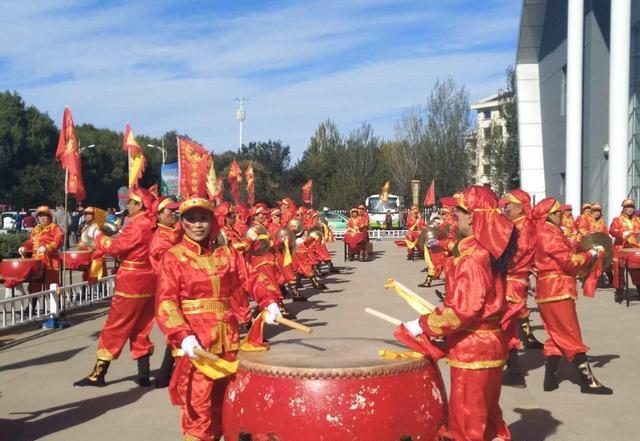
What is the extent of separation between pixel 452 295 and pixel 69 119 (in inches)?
302

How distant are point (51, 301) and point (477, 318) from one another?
27.6 feet

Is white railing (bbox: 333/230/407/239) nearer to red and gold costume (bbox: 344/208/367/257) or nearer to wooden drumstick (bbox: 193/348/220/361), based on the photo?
red and gold costume (bbox: 344/208/367/257)

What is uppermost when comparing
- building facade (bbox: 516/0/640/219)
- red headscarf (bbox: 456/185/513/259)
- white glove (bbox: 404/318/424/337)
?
building facade (bbox: 516/0/640/219)

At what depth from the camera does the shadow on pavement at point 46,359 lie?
844 centimetres

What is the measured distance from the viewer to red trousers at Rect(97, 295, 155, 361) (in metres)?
7.31

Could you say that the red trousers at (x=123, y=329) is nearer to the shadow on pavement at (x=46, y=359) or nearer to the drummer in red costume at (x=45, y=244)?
the shadow on pavement at (x=46, y=359)

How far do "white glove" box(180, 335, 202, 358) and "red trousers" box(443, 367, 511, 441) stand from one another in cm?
142

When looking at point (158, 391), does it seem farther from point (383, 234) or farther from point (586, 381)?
point (383, 234)

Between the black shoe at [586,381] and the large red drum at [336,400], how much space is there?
349 centimetres

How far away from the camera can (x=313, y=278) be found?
1638 centimetres

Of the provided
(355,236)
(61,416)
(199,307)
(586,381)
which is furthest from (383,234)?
(199,307)

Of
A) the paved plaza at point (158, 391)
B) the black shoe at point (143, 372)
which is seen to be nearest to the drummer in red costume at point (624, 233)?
the paved plaza at point (158, 391)

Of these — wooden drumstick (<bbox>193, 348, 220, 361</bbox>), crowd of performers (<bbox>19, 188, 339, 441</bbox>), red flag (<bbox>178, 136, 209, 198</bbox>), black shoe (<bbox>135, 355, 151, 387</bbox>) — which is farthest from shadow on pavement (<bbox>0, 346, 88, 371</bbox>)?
wooden drumstick (<bbox>193, 348, 220, 361</bbox>)

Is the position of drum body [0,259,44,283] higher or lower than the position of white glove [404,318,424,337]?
lower
